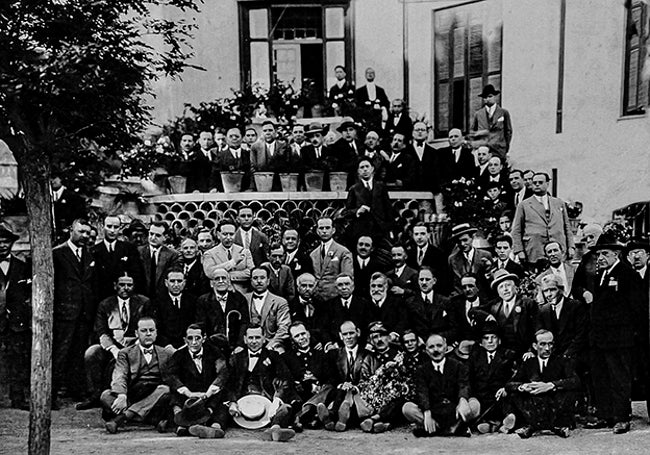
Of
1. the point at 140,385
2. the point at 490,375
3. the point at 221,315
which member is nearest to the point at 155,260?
the point at 221,315

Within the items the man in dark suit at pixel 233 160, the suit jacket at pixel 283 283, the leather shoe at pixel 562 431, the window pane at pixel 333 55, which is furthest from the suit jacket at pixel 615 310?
the window pane at pixel 333 55

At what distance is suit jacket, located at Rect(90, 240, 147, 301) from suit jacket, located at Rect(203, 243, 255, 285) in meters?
0.61

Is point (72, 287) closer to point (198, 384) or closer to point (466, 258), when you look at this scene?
point (198, 384)

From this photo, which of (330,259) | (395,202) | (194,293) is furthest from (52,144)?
(395,202)

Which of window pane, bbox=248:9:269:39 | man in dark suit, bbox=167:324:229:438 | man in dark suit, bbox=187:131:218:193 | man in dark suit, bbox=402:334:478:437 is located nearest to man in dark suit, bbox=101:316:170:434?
man in dark suit, bbox=167:324:229:438

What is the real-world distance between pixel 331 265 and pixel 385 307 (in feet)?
2.88

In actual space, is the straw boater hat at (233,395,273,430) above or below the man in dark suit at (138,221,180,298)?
below

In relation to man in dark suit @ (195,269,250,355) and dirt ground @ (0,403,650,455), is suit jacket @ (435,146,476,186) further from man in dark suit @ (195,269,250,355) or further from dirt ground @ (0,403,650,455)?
dirt ground @ (0,403,650,455)

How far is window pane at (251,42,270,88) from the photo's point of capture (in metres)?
13.8

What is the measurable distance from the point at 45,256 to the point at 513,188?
5013 millimetres

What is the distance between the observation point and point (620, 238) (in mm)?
10188

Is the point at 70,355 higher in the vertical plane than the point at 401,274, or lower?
lower

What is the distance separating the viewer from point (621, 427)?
316 inches

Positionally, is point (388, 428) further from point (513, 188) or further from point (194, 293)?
point (513, 188)
